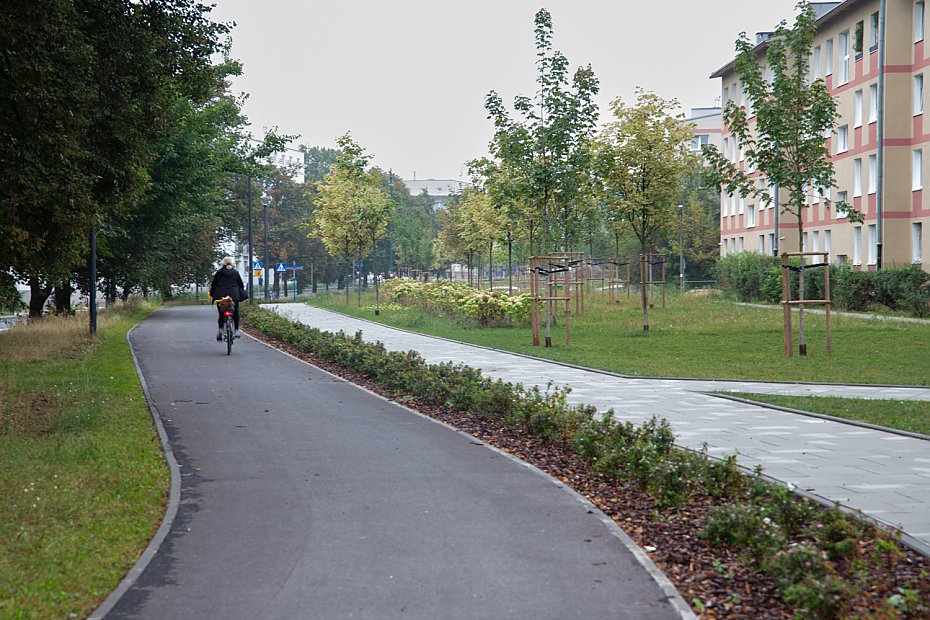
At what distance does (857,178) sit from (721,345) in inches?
1053

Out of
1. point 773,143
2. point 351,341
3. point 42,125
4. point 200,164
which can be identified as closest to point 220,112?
point 200,164

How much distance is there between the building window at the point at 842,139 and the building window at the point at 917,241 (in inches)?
258

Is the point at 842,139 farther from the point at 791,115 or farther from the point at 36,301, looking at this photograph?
the point at 36,301

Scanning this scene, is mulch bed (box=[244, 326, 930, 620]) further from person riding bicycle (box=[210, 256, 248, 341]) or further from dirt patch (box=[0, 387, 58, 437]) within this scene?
person riding bicycle (box=[210, 256, 248, 341])

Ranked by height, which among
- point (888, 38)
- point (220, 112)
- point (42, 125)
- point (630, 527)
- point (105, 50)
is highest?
point (888, 38)

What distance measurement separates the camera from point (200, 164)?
26859 millimetres

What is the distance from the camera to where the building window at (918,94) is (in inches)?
1527

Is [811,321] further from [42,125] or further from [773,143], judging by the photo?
[42,125]

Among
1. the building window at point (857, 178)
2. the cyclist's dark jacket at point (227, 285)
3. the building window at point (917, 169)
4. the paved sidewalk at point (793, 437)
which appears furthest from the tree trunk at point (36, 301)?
the building window at point (857, 178)

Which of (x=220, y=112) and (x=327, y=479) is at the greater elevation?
(x=220, y=112)

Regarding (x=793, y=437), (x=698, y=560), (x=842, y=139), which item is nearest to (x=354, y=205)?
(x=842, y=139)

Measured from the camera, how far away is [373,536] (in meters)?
6.22

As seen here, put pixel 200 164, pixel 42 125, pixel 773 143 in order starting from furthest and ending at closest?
pixel 200 164, pixel 773 143, pixel 42 125

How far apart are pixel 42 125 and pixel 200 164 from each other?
15.6 m
